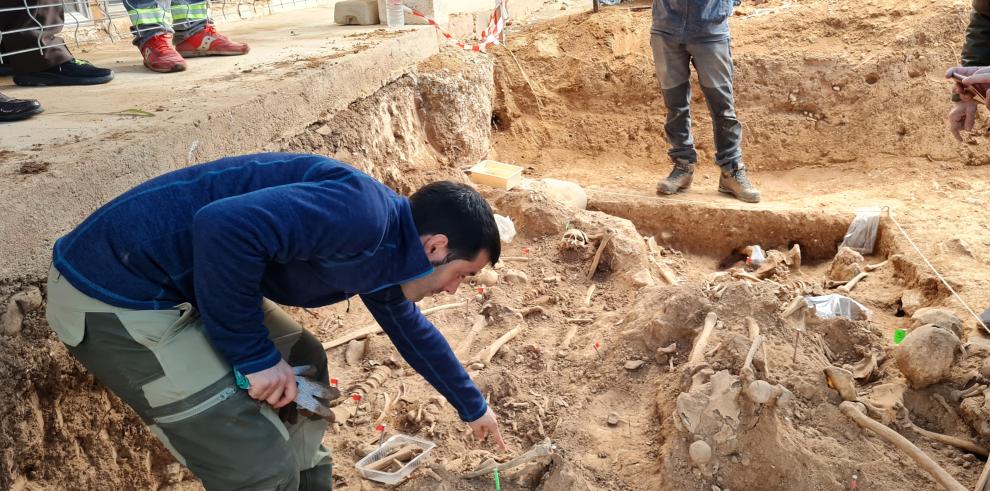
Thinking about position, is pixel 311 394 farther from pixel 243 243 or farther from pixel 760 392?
pixel 760 392

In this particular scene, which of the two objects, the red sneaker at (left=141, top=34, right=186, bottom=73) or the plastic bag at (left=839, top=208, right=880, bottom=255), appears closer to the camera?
the red sneaker at (left=141, top=34, right=186, bottom=73)

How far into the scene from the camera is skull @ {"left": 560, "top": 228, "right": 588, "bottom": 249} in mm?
4871

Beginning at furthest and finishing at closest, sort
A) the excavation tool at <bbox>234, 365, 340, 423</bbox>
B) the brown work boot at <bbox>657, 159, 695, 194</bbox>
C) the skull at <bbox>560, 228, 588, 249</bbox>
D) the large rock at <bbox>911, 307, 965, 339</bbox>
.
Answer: the brown work boot at <bbox>657, 159, 695, 194</bbox>
the skull at <bbox>560, 228, 588, 249</bbox>
the large rock at <bbox>911, 307, 965, 339</bbox>
the excavation tool at <bbox>234, 365, 340, 423</bbox>

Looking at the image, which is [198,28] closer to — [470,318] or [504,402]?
[470,318]

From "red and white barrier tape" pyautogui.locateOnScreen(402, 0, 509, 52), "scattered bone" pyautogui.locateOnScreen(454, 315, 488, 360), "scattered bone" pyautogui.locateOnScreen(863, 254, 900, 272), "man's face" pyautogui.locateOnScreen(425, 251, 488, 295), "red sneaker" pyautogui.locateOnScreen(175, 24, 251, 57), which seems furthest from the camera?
"red and white barrier tape" pyautogui.locateOnScreen(402, 0, 509, 52)

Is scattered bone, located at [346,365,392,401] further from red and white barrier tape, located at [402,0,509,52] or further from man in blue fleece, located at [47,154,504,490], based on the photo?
red and white barrier tape, located at [402,0,509,52]

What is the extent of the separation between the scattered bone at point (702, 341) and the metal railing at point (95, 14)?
377 centimetres

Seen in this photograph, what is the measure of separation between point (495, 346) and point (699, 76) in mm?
3064

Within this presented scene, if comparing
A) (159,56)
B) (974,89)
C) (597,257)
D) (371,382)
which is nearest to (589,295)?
(597,257)

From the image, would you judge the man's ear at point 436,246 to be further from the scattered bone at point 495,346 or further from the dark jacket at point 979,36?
the dark jacket at point 979,36

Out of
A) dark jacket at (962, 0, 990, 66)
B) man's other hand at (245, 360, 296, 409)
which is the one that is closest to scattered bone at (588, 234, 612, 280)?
dark jacket at (962, 0, 990, 66)

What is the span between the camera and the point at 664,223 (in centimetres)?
600

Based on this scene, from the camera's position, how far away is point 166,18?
15.3ft

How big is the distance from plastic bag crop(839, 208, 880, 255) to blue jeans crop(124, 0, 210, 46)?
17.1ft
